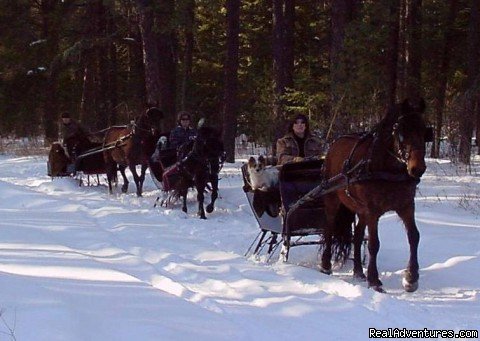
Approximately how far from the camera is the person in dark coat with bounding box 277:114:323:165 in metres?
8.26

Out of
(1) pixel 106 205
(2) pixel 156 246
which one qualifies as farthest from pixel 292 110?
(2) pixel 156 246

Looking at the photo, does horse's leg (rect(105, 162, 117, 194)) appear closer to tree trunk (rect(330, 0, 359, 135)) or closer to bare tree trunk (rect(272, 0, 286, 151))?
bare tree trunk (rect(272, 0, 286, 151))

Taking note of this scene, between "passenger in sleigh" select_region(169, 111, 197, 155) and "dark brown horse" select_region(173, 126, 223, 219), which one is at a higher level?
"passenger in sleigh" select_region(169, 111, 197, 155)

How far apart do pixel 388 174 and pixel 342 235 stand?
1610mm

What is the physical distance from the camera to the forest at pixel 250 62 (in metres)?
16.2

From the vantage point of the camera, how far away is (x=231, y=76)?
19.0m

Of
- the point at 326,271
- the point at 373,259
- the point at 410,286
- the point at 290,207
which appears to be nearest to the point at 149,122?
the point at 290,207

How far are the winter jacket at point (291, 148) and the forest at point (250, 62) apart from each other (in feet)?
13.9

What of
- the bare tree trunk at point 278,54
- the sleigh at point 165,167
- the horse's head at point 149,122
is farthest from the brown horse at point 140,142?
the bare tree trunk at point 278,54

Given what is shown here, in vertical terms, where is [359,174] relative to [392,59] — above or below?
below

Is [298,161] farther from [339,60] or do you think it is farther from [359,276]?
[339,60]

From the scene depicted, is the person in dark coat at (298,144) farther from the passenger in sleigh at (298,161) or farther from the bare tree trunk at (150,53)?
the bare tree trunk at (150,53)

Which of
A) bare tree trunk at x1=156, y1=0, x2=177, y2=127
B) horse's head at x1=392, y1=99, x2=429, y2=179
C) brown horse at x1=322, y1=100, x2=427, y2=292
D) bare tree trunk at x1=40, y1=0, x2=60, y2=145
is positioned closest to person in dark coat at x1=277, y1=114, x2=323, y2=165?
brown horse at x1=322, y1=100, x2=427, y2=292

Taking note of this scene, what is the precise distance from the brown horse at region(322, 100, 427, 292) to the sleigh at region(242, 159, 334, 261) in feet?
3.22
